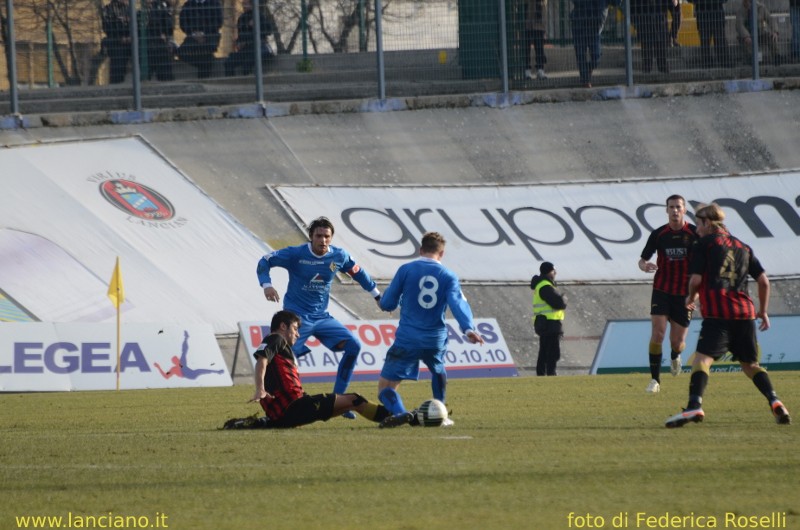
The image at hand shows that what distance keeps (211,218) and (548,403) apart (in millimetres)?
11560

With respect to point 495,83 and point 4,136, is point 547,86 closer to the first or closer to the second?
point 495,83

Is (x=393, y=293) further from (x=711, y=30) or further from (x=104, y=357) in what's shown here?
(x=711, y=30)

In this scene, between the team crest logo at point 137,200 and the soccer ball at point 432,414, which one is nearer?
the soccer ball at point 432,414

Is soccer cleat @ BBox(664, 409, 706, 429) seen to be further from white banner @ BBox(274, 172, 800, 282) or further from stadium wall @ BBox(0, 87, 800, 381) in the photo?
white banner @ BBox(274, 172, 800, 282)

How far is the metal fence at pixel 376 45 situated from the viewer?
1023 inches

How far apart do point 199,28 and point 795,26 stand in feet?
43.0

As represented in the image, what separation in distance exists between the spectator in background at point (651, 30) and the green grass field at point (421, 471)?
1663 centimetres

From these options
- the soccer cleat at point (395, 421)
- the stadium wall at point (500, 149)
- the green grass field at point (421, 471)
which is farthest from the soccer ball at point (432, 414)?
the stadium wall at point (500, 149)

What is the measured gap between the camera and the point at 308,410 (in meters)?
10.4

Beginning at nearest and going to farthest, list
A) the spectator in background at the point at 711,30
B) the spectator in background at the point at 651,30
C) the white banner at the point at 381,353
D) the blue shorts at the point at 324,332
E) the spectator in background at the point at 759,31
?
the blue shorts at the point at 324,332
the white banner at the point at 381,353
the spectator in background at the point at 651,30
the spectator in background at the point at 711,30
the spectator in background at the point at 759,31

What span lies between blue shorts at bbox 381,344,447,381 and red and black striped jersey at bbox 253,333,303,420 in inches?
35.2

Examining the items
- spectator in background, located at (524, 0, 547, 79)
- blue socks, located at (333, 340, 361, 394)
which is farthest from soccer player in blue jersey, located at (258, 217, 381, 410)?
spectator in background, located at (524, 0, 547, 79)

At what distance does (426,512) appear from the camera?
6.63 metres

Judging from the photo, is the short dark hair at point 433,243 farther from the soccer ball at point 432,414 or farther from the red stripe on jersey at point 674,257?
the red stripe on jersey at point 674,257
